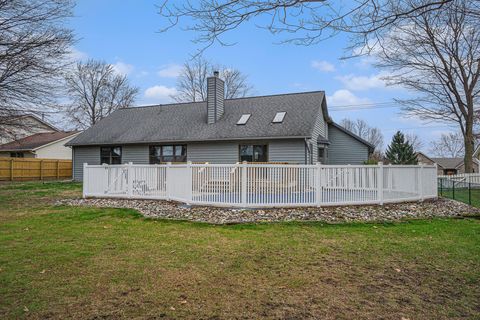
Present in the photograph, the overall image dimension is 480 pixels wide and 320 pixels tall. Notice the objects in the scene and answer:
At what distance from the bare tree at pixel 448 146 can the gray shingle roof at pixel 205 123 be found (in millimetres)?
50422

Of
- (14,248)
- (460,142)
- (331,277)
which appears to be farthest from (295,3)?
(460,142)

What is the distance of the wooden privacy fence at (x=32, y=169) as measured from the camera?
75.0ft

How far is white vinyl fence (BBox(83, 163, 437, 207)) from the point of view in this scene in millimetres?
8594

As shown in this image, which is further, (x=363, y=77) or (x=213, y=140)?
(x=213, y=140)

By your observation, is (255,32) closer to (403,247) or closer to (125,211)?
(403,247)

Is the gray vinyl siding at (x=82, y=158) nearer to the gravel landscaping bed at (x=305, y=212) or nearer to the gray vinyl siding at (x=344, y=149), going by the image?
the gravel landscaping bed at (x=305, y=212)

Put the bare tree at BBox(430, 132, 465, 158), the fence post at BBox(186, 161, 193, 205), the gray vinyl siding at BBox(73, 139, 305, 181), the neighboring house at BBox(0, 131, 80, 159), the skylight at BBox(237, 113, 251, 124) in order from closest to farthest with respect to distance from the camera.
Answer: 1. the fence post at BBox(186, 161, 193, 205)
2. the gray vinyl siding at BBox(73, 139, 305, 181)
3. the skylight at BBox(237, 113, 251, 124)
4. the neighboring house at BBox(0, 131, 80, 159)
5. the bare tree at BBox(430, 132, 465, 158)

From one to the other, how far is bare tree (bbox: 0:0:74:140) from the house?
642 centimetres

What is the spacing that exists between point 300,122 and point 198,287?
12.2m

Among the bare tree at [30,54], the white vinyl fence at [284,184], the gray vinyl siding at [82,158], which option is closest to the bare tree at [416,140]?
the white vinyl fence at [284,184]

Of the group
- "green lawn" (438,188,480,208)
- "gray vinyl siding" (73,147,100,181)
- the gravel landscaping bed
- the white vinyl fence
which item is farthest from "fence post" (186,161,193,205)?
"gray vinyl siding" (73,147,100,181)

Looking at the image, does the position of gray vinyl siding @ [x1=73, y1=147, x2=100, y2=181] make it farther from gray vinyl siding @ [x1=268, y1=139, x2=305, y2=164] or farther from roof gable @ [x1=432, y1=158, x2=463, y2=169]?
roof gable @ [x1=432, y1=158, x2=463, y2=169]

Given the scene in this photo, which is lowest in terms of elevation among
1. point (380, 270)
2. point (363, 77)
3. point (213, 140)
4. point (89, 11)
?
point (380, 270)

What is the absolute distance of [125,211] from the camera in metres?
9.14
